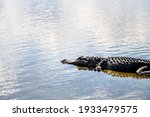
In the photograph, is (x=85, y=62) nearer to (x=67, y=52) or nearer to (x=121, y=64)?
(x=121, y=64)

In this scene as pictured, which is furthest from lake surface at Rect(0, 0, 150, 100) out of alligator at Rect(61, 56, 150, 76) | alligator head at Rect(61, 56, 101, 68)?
alligator at Rect(61, 56, 150, 76)

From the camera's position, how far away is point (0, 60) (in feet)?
61.9

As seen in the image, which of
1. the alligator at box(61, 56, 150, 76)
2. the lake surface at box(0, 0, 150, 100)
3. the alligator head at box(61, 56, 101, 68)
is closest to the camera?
the lake surface at box(0, 0, 150, 100)

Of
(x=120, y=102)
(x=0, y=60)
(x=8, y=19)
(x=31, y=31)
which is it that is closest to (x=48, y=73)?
(x=0, y=60)

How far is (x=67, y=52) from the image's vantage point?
2034 centimetres

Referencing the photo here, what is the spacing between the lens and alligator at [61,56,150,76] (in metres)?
15.8

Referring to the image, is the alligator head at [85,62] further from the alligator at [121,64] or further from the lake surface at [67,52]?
the lake surface at [67,52]

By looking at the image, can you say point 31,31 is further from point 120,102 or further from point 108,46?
point 120,102

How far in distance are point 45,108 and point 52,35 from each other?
54.8ft

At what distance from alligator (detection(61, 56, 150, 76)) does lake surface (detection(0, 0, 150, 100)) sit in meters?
0.68

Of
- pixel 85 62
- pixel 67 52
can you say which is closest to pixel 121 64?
pixel 85 62

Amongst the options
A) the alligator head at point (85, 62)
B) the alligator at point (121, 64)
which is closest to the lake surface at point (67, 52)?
the alligator head at point (85, 62)

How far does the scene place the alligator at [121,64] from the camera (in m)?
15.8

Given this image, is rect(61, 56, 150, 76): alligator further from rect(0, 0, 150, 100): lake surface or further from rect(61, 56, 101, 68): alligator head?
rect(0, 0, 150, 100): lake surface
